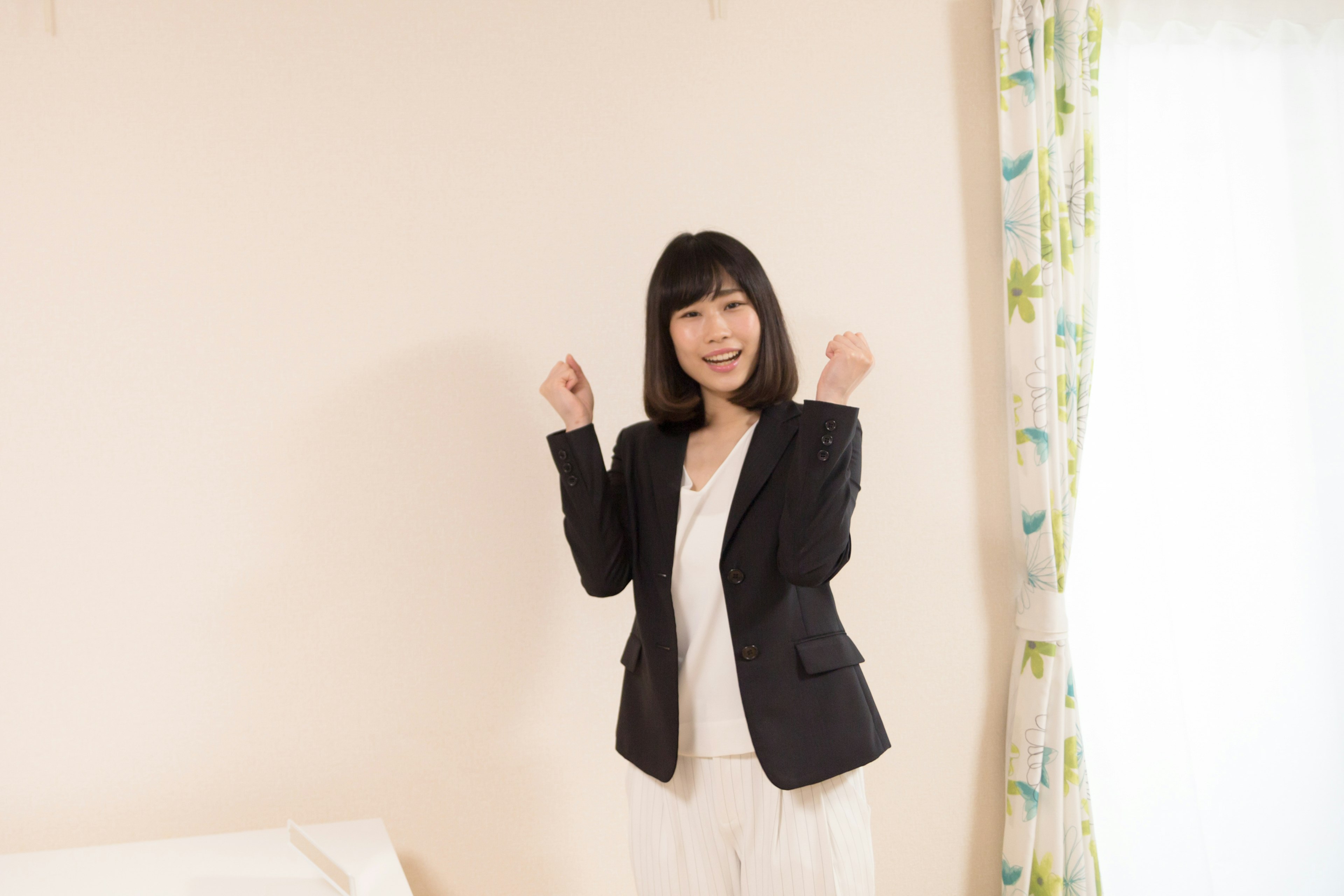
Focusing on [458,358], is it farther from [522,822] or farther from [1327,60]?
[1327,60]

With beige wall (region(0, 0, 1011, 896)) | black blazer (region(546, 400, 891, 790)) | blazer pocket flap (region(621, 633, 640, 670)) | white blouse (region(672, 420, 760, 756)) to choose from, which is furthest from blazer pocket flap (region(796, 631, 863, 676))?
beige wall (region(0, 0, 1011, 896))

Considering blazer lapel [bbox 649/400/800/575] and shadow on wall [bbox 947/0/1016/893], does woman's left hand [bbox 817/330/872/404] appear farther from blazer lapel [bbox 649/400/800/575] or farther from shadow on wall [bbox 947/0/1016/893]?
shadow on wall [bbox 947/0/1016/893]

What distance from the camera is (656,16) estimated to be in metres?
1.94

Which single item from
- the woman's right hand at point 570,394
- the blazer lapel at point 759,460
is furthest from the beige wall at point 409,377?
the blazer lapel at point 759,460

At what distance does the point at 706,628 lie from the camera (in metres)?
1.40

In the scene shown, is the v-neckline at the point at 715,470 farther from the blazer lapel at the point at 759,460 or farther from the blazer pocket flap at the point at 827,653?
the blazer pocket flap at the point at 827,653

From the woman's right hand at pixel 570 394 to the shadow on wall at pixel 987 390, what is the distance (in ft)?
3.45

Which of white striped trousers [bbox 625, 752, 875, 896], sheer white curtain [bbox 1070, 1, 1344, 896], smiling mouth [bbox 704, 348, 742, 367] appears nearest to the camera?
white striped trousers [bbox 625, 752, 875, 896]

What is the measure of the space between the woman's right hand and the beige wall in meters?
0.35

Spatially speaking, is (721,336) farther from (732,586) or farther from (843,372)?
(732,586)

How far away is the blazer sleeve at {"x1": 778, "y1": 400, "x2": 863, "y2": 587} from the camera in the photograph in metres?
1.33

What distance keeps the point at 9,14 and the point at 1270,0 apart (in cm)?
277

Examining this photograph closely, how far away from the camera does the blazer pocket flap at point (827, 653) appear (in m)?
1.35

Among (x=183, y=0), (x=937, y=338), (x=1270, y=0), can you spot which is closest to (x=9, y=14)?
(x=183, y=0)
